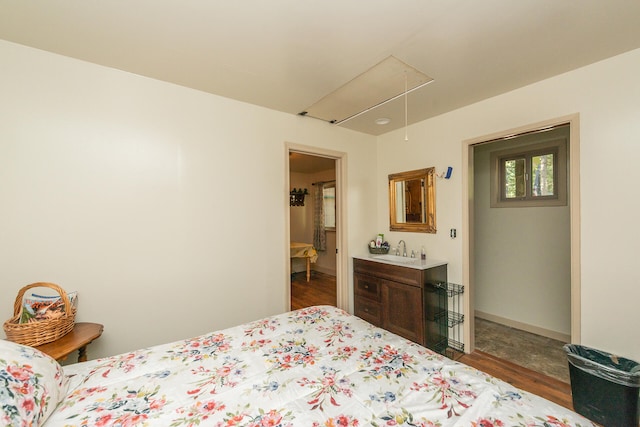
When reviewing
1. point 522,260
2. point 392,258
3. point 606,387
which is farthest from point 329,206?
point 606,387

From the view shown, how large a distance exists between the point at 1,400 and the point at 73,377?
43 centimetres

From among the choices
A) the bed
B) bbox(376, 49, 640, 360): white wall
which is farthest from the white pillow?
bbox(376, 49, 640, 360): white wall

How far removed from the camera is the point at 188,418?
927mm

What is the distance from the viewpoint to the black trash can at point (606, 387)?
63.2 inches

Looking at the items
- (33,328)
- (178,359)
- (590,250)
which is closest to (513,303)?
(590,250)

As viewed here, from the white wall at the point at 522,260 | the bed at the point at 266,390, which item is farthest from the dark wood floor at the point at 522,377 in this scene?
the bed at the point at 266,390

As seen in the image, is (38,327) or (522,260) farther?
(522,260)

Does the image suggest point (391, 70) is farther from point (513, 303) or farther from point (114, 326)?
point (513, 303)

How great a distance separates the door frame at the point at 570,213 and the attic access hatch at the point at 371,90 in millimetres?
934

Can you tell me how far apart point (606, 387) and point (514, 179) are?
2.25 m

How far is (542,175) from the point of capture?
3.01 meters

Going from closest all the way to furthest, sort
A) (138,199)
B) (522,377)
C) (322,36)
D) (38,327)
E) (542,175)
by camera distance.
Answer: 1. (38,327)
2. (322,36)
3. (138,199)
4. (522,377)
5. (542,175)

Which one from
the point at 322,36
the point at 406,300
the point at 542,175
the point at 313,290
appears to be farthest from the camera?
the point at 313,290

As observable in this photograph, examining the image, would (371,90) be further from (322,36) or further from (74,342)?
(74,342)
